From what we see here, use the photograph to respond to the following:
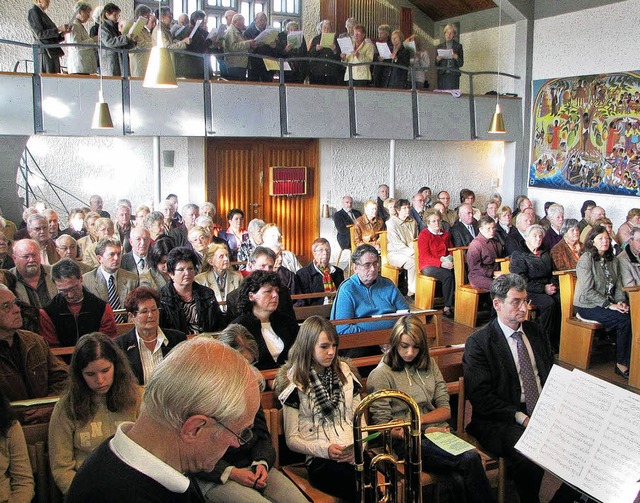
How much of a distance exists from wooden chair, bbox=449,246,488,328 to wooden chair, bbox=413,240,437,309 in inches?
12.2

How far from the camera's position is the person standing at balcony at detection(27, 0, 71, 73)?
9.17 m

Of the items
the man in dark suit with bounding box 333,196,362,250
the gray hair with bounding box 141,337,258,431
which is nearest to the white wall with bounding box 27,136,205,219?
the man in dark suit with bounding box 333,196,362,250

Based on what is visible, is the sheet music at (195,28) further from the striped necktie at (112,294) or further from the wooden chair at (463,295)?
the striped necktie at (112,294)

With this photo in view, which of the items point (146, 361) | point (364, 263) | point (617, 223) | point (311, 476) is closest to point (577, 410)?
point (311, 476)

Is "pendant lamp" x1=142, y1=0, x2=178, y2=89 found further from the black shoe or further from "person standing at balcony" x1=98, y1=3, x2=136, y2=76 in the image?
the black shoe

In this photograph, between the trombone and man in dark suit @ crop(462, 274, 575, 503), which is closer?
Answer: the trombone

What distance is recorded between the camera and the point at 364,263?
18.0 feet

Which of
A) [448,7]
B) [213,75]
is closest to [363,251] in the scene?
[213,75]

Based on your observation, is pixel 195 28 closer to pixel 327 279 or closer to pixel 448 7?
pixel 327 279

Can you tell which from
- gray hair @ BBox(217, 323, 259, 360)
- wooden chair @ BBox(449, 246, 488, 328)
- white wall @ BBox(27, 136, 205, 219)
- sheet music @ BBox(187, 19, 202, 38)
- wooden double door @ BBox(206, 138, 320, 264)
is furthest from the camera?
wooden double door @ BBox(206, 138, 320, 264)

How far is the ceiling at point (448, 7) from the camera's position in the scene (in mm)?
13969

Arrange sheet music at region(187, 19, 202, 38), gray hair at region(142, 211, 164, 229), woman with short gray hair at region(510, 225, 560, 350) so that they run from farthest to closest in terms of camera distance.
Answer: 1. sheet music at region(187, 19, 202, 38)
2. gray hair at region(142, 211, 164, 229)
3. woman with short gray hair at region(510, 225, 560, 350)

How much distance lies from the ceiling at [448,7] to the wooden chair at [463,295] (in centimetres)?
728

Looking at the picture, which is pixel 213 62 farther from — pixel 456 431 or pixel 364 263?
pixel 456 431
